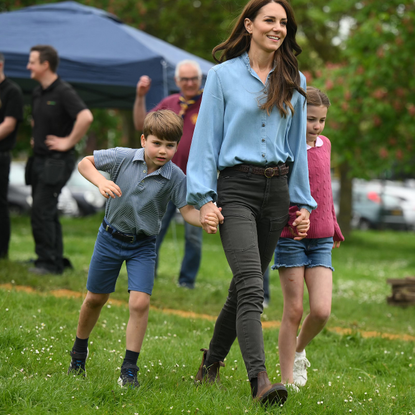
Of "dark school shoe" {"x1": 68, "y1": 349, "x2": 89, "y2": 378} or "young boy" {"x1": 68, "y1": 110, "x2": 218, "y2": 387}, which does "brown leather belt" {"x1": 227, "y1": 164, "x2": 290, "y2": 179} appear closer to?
"young boy" {"x1": 68, "y1": 110, "x2": 218, "y2": 387}

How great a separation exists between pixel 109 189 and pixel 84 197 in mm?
20736

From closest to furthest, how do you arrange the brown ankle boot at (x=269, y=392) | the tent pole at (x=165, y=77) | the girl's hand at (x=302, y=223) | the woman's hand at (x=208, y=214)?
1. the brown ankle boot at (x=269, y=392)
2. the woman's hand at (x=208, y=214)
3. the girl's hand at (x=302, y=223)
4. the tent pole at (x=165, y=77)

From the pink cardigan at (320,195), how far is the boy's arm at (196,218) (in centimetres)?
61

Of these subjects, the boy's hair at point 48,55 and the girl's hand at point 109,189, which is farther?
the boy's hair at point 48,55

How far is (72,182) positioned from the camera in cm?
2441

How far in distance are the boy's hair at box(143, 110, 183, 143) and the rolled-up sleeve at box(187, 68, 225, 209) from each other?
0.14 m

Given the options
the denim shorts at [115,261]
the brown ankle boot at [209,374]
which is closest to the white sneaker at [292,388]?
the brown ankle boot at [209,374]

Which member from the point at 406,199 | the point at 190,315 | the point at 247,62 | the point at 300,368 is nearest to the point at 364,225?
the point at 406,199

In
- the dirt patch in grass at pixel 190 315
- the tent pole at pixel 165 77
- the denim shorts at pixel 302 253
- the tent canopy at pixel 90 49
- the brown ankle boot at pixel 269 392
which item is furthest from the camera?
the tent canopy at pixel 90 49

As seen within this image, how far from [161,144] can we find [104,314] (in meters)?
2.51

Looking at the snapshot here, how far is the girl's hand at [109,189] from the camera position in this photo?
329 centimetres

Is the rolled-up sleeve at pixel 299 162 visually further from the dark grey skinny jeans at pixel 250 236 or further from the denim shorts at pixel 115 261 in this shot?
the denim shorts at pixel 115 261

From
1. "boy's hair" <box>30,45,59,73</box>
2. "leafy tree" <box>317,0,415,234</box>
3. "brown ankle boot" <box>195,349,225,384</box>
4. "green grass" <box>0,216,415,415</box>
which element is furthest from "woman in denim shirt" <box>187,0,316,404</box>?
"leafy tree" <box>317,0,415,234</box>

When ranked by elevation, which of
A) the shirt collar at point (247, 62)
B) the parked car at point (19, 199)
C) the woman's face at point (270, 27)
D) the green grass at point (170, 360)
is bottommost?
the parked car at point (19, 199)
